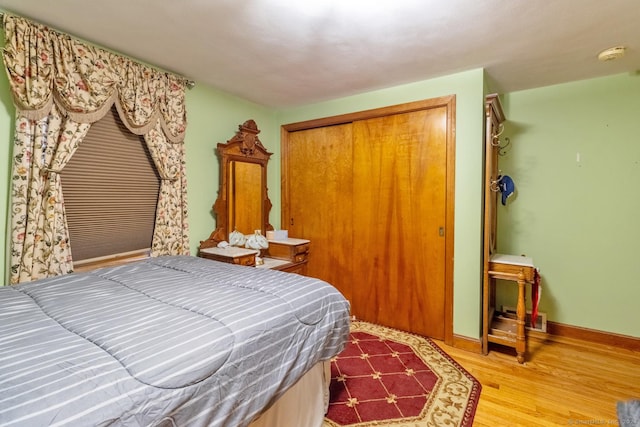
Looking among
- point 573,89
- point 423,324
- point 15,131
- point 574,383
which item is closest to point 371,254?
point 423,324

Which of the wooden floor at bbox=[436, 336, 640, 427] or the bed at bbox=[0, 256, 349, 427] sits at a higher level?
the bed at bbox=[0, 256, 349, 427]

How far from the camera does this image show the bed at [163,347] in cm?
76

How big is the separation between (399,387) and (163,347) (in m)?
1.67

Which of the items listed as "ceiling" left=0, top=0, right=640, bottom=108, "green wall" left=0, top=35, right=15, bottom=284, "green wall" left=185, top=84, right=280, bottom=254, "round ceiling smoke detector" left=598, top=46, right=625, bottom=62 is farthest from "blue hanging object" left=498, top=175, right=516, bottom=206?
"green wall" left=0, top=35, right=15, bottom=284

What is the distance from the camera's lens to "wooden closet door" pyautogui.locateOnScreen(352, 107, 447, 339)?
→ 2711mm

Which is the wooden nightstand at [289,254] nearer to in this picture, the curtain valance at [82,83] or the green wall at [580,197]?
the curtain valance at [82,83]

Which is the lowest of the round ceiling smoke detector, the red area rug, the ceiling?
the red area rug

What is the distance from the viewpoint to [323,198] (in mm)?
3395

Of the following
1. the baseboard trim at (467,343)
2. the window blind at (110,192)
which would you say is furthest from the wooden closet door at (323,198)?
the window blind at (110,192)

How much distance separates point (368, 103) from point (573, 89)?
6.23ft

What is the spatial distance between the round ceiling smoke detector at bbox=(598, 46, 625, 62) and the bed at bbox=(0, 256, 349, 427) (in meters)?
2.62

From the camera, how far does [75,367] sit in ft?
2.75

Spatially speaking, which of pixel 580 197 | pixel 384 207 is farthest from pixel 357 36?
pixel 580 197

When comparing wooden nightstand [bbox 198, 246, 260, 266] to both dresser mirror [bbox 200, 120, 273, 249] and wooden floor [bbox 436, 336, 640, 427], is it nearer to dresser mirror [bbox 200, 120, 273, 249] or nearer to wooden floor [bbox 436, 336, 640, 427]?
dresser mirror [bbox 200, 120, 273, 249]
